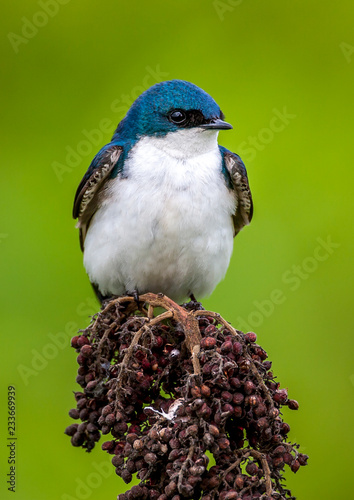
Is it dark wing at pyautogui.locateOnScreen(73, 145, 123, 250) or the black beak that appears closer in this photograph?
the black beak

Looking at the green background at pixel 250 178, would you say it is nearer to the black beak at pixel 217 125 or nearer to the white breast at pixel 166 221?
the white breast at pixel 166 221

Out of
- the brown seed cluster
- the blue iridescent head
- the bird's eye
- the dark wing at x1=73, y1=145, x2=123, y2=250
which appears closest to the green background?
the dark wing at x1=73, y1=145, x2=123, y2=250

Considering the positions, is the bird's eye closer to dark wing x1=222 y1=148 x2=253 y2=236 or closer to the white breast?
the white breast

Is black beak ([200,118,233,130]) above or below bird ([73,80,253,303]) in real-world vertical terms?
above


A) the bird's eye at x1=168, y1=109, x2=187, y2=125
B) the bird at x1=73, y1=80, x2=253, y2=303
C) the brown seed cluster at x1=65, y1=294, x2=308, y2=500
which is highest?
the bird's eye at x1=168, y1=109, x2=187, y2=125

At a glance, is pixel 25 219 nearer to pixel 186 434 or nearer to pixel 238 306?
pixel 238 306

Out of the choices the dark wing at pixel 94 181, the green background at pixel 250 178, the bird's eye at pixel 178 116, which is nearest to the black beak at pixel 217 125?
the bird's eye at pixel 178 116
